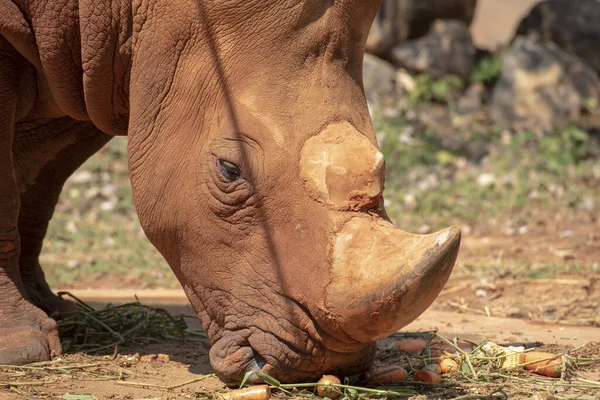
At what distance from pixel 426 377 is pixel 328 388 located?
0.56 m

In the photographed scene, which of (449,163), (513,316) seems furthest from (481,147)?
(513,316)

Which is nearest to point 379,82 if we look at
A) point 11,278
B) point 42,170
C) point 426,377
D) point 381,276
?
point 42,170

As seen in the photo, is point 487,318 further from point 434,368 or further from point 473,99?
point 473,99

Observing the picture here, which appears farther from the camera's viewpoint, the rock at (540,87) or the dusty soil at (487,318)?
the rock at (540,87)

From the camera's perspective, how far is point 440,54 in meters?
13.6

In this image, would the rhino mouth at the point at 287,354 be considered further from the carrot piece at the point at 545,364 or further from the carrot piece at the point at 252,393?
the carrot piece at the point at 545,364

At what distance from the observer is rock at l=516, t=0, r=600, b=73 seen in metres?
14.0

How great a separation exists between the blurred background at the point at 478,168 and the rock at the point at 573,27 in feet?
0.05

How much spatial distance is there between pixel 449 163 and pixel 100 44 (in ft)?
26.3

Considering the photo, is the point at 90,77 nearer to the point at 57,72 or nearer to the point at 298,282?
the point at 57,72

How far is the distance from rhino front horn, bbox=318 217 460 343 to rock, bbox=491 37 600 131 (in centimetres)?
942

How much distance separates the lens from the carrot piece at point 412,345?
15.8 ft

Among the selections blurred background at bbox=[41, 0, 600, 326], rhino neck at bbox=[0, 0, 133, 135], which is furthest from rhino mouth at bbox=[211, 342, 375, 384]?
blurred background at bbox=[41, 0, 600, 326]

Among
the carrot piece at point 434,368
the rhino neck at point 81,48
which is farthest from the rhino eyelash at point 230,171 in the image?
the carrot piece at point 434,368
